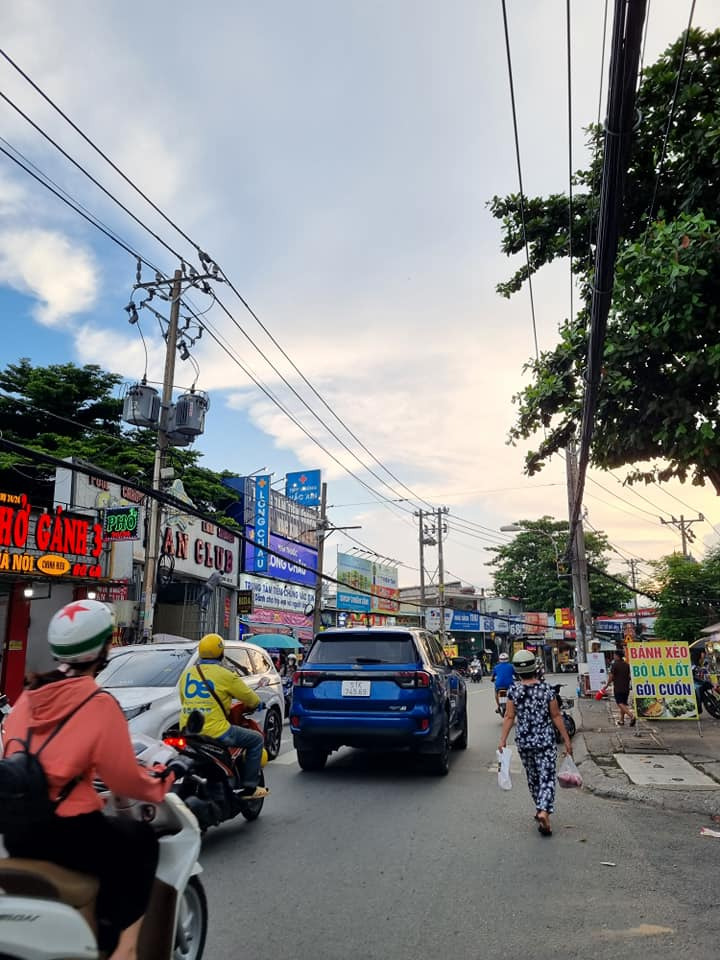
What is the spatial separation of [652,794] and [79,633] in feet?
24.2

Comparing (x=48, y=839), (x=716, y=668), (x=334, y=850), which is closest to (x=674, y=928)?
(x=334, y=850)

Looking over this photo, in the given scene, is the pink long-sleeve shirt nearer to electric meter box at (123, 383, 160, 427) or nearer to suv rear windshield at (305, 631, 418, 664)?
suv rear windshield at (305, 631, 418, 664)

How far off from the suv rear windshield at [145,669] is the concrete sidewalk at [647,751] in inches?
202

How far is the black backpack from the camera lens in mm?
2381

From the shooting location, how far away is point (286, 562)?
3178cm

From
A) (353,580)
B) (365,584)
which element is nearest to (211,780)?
(353,580)

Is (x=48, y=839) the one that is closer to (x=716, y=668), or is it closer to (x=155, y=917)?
(x=155, y=917)

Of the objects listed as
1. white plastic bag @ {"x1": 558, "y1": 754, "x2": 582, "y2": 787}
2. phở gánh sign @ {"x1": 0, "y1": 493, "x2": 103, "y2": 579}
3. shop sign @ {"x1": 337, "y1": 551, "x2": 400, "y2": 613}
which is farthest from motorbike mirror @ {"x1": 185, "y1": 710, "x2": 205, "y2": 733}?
shop sign @ {"x1": 337, "y1": 551, "x2": 400, "y2": 613}

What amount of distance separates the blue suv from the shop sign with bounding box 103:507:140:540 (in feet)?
41.9

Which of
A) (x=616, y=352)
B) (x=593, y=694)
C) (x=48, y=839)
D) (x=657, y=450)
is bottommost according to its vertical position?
Answer: (x=593, y=694)

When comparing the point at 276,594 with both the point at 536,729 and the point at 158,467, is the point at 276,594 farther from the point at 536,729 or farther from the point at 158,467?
the point at 536,729

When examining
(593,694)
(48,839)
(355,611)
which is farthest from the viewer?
(355,611)

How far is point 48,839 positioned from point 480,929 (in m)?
2.72

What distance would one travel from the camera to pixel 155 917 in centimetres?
275
